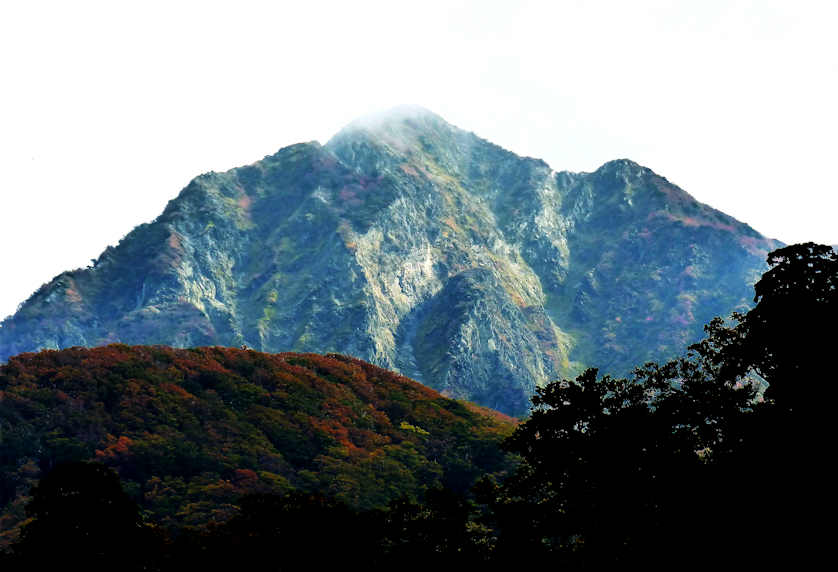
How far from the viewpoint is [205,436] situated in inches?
6275

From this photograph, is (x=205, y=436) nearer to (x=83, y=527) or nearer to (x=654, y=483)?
(x=83, y=527)

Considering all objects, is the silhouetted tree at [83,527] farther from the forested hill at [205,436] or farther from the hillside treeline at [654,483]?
the forested hill at [205,436]

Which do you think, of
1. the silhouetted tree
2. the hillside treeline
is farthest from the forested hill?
the hillside treeline

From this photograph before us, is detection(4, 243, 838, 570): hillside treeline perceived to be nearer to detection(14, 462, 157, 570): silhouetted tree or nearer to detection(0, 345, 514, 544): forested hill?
detection(14, 462, 157, 570): silhouetted tree

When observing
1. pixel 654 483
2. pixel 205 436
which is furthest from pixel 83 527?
pixel 205 436

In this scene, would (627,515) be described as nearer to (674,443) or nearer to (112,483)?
(674,443)

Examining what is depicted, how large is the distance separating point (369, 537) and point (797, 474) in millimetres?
36199

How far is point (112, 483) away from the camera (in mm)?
61688

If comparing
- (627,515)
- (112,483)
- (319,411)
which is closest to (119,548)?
(112,483)

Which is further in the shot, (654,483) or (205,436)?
(205,436)

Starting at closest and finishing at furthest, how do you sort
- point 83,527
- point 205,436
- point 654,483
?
point 654,483
point 83,527
point 205,436

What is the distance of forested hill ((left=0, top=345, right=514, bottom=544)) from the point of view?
14025 centimetres

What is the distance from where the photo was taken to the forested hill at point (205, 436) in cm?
14025

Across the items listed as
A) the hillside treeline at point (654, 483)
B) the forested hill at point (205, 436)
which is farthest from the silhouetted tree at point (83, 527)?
the forested hill at point (205, 436)
